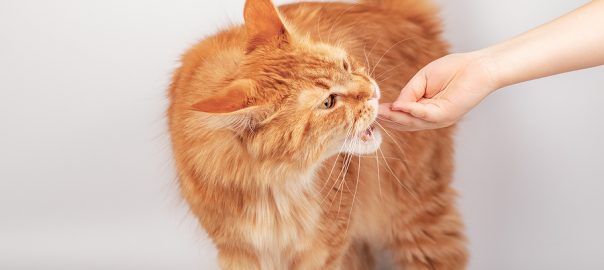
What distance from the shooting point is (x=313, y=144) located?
149 centimetres

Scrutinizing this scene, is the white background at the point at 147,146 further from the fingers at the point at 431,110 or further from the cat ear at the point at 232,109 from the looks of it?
the cat ear at the point at 232,109

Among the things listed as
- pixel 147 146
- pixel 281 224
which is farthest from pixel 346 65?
pixel 147 146

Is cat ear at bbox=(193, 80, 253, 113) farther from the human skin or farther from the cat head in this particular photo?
the human skin

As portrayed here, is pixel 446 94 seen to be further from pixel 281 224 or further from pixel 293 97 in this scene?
pixel 281 224

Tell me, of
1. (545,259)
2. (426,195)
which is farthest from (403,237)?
(545,259)

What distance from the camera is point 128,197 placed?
244cm

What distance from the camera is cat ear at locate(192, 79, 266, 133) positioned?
1.29m

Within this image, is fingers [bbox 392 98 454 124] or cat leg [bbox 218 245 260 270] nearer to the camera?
fingers [bbox 392 98 454 124]

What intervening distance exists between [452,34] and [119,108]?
44.4 inches

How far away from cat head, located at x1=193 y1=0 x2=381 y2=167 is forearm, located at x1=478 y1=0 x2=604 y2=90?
0.32m

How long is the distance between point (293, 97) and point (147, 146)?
1.08 meters

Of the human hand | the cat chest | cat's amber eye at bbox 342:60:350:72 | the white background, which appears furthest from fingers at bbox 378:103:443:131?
the white background

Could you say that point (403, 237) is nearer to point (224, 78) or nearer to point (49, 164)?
point (224, 78)

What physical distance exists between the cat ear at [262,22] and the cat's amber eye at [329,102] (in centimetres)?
18
